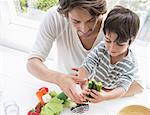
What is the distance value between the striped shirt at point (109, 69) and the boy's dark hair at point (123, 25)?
112 millimetres

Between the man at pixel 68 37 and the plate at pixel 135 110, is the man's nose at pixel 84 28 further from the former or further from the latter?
the plate at pixel 135 110

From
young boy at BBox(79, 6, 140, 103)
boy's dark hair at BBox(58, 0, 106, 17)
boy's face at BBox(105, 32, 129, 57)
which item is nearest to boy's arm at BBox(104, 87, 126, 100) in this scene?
young boy at BBox(79, 6, 140, 103)

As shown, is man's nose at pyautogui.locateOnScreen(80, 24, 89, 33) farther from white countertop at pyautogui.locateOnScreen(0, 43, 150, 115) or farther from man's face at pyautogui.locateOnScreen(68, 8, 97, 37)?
white countertop at pyautogui.locateOnScreen(0, 43, 150, 115)

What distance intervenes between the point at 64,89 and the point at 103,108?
15 centimetres

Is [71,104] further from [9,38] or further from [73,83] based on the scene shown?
[9,38]

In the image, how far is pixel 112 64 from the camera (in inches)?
36.4

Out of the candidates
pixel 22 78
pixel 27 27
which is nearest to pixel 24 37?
pixel 27 27

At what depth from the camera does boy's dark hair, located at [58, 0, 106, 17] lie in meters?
0.81

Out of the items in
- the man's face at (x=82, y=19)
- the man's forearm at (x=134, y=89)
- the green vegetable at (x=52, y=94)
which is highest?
the man's face at (x=82, y=19)

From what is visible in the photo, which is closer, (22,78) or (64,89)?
(64,89)

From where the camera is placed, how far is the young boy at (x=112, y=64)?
2.72 ft

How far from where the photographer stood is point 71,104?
933mm

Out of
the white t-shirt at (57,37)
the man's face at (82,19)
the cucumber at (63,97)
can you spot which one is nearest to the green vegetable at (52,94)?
the cucumber at (63,97)

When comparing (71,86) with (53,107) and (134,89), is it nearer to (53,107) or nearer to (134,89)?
(53,107)
